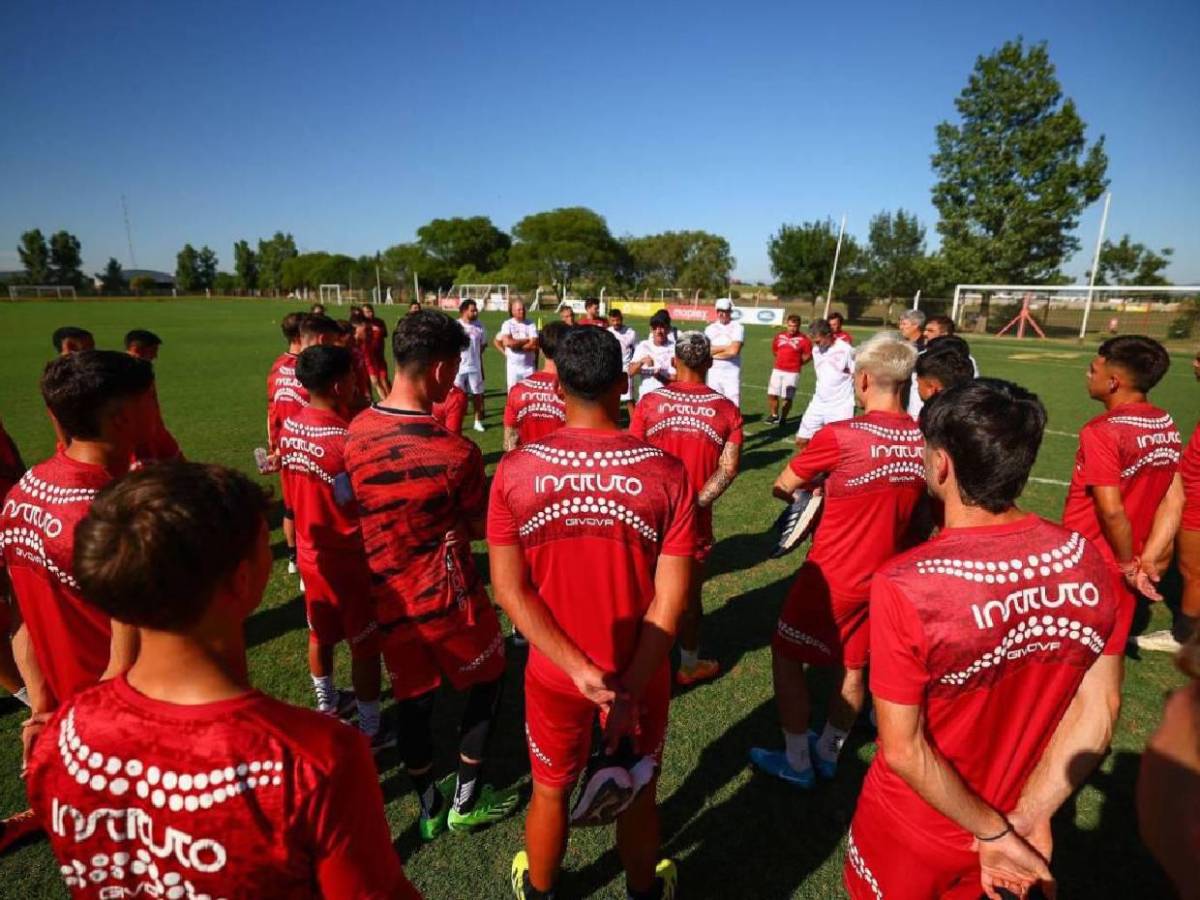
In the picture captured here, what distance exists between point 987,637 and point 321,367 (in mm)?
3583

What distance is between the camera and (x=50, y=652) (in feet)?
8.11

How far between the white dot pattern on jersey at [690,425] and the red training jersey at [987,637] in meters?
2.66

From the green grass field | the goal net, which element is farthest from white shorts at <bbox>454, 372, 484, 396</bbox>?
the goal net

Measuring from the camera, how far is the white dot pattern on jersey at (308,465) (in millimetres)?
3551

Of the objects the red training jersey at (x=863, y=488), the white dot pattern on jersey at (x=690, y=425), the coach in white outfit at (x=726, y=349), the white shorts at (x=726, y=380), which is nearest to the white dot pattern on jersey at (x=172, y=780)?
the red training jersey at (x=863, y=488)

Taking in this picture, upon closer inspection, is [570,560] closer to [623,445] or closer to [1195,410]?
[623,445]

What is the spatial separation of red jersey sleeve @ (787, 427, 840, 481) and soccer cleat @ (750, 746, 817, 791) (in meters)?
1.76

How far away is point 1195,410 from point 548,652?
1981cm

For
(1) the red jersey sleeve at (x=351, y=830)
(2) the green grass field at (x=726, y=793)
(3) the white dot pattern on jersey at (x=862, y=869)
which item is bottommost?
(2) the green grass field at (x=726, y=793)

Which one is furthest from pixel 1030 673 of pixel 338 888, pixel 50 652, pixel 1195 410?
pixel 1195 410

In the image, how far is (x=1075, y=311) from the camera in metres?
40.2

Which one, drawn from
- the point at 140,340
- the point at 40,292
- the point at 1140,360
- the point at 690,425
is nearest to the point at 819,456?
the point at 690,425

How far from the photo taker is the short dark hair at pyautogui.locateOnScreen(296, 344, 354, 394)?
3648mm

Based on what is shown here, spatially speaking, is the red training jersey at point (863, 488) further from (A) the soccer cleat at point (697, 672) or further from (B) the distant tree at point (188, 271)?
(B) the distant tree at point (188, 271)
